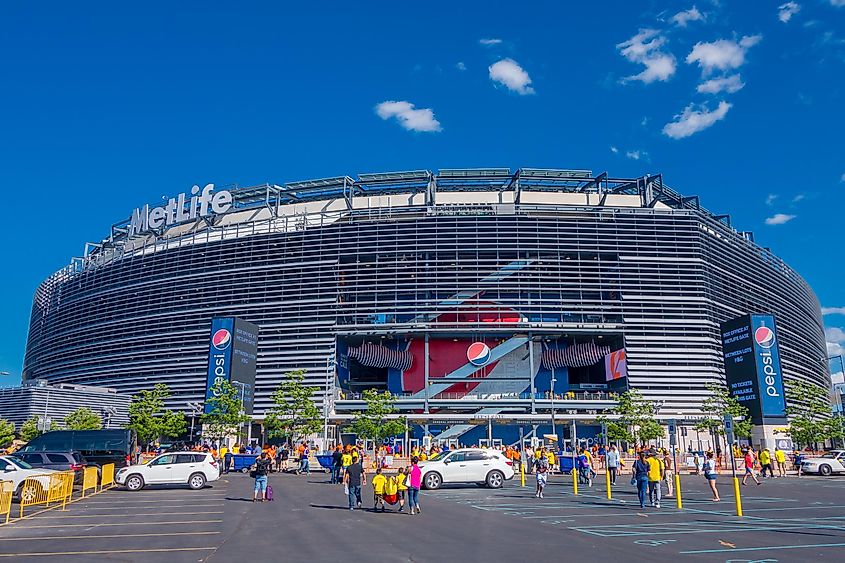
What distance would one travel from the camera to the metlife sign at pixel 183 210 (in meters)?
79.6

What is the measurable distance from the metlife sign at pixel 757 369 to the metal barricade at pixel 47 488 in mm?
56010

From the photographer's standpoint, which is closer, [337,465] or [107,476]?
[107,476]

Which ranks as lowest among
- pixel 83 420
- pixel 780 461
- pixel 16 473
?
pixel 780 461

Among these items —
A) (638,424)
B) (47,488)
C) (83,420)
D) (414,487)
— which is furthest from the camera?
(83,420)

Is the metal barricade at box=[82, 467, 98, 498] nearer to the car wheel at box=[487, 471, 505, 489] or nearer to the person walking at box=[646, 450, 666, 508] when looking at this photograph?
the car wheel at box=[487, 471, 505, 489]

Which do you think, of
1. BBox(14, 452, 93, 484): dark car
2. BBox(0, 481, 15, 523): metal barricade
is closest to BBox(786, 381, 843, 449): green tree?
BBox(14, 452, 93, 484): dark car

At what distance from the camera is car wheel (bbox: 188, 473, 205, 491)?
28406mm

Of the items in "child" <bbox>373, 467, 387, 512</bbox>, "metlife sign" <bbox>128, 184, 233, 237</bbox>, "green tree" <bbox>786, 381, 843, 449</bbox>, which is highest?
"metlife sign" <bbox>128, 184, 233, 237</bbox>

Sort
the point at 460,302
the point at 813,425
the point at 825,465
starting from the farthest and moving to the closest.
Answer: the point at 460,302
the point at 813,425
the point at 825,465

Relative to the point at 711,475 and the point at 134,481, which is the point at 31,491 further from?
the point at 711,475

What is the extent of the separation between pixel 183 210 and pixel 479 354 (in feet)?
132

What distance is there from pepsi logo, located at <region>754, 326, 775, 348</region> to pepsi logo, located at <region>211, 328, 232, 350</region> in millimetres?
48436

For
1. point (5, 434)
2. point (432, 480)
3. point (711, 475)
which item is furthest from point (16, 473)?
point (5, 434)

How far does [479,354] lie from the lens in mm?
74125
